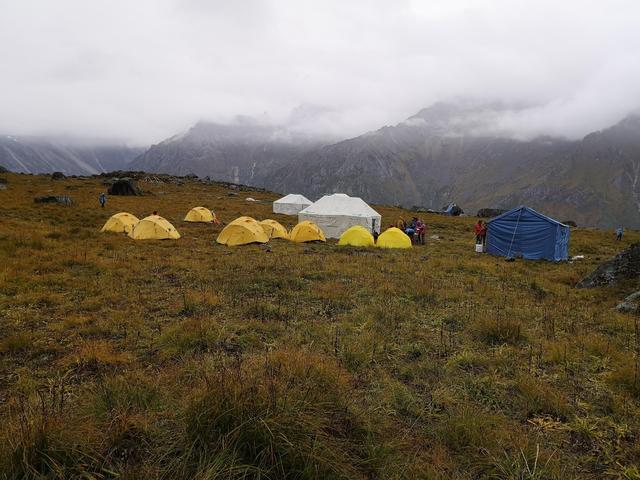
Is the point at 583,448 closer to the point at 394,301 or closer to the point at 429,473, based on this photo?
the point at 429,473

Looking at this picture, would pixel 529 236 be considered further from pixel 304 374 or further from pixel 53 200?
pixel 53 200

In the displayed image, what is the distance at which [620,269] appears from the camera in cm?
1318

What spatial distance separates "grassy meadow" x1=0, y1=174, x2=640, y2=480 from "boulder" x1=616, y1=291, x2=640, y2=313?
13.2 inches

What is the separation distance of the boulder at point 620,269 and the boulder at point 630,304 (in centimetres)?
234

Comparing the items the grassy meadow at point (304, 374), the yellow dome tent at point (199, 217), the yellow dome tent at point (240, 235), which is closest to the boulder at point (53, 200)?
the yellow dome tent at point (199, 217)

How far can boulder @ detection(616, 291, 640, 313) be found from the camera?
1046 centimetres

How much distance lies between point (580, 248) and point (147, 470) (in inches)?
1397

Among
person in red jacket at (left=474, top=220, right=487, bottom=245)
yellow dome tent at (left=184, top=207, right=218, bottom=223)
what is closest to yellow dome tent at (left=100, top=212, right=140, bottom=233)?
yellow dome tent at (left=184, top=207, right=218, bottom=223)

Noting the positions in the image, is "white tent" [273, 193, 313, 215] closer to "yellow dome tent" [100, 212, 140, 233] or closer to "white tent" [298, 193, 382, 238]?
"white tent" [298, 193, 382, 238]

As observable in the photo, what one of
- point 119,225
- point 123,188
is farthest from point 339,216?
point 123,188

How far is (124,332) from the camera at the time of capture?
7520 millimetres

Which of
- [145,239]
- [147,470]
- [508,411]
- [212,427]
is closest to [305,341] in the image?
[508,411]

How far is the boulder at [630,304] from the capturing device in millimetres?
10455

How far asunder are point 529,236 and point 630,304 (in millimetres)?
13177
